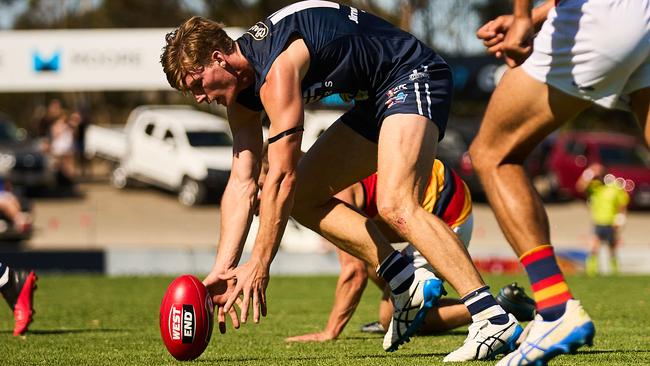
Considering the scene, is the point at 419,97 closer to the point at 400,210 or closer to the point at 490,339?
the point at 400,210

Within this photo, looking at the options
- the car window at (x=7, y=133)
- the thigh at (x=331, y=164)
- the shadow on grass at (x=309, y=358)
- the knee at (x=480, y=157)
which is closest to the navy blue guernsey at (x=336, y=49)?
the thigh at (x=331, y=164)

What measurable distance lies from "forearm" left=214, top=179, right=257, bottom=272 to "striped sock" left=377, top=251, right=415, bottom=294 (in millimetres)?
721

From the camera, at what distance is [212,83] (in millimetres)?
5727

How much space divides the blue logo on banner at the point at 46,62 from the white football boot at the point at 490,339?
78.3 ft

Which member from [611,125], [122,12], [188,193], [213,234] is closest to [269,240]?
[213,234]

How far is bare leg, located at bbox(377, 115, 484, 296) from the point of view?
560 cm

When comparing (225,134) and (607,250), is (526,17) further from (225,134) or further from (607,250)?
(225,134)

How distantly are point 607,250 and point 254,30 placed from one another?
47.9 ft

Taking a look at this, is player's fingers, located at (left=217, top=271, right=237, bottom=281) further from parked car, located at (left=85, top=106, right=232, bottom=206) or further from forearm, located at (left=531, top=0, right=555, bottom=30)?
parked car, located at (left=85, top=106, right=232, bottom=206)

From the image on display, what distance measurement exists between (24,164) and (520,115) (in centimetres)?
2357

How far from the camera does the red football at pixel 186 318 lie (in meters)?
5.82

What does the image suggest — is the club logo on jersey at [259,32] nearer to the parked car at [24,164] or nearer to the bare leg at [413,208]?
the bare leg at [413,208]

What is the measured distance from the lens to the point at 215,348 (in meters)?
7.14

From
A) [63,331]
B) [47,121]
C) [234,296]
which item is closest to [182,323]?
[234,296]
